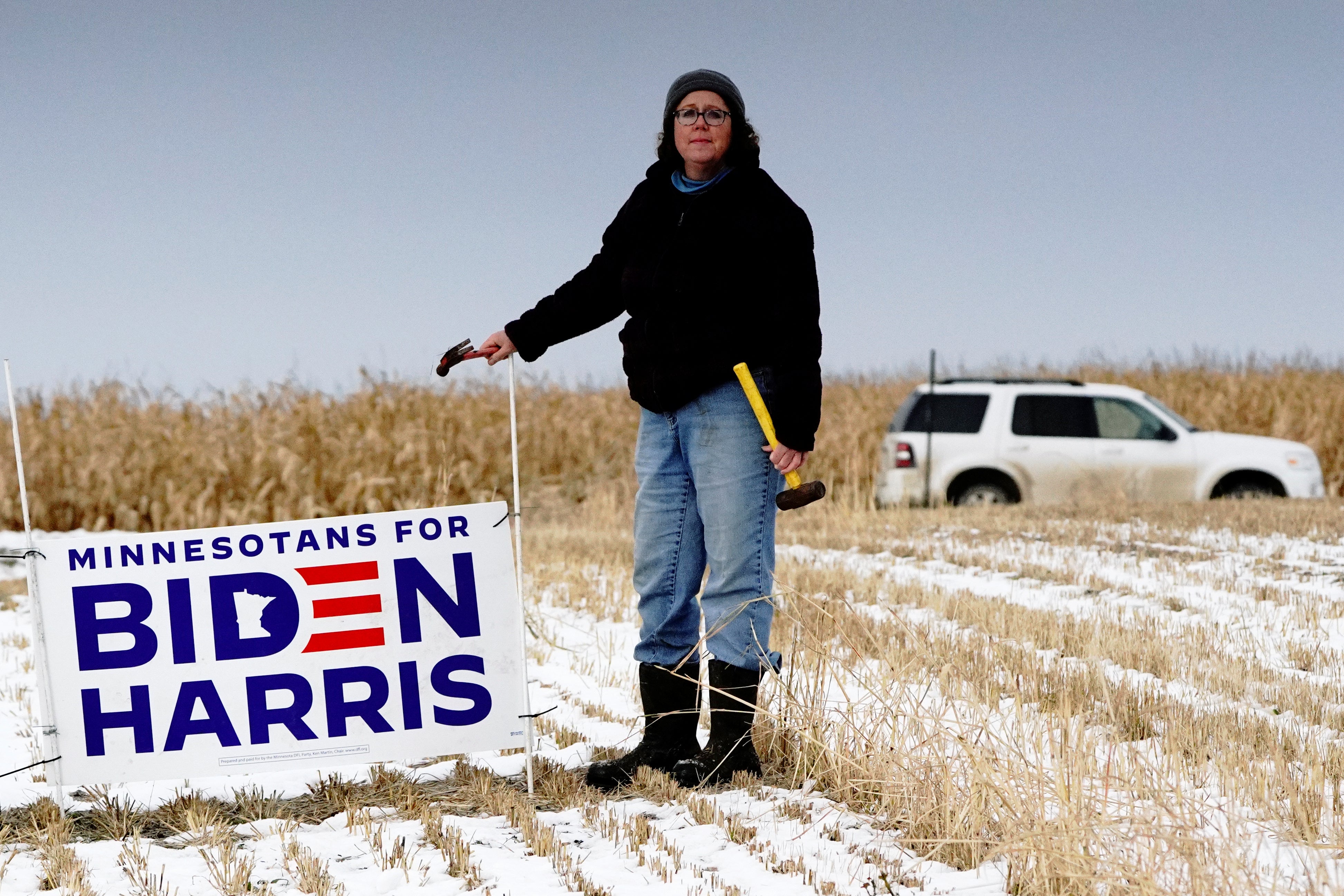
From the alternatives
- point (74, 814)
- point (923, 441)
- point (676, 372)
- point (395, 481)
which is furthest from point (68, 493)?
point (676, 372)

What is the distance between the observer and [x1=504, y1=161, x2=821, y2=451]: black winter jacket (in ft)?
12.1

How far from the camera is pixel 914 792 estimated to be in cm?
349

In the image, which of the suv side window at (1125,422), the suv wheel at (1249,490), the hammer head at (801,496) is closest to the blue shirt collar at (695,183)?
the hammer head at (801,496)

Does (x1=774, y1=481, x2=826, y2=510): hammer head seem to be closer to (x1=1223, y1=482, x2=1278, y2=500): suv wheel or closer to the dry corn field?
the dry corn field

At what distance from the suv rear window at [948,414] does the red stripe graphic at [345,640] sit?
10.2 meters

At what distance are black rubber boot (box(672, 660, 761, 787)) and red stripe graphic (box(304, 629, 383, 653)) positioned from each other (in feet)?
3.50

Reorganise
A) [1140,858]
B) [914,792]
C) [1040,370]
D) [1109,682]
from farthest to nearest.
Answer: [1040,370]
[1109,682]
[914,792]
[1140,858]

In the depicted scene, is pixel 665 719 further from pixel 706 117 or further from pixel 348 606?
pixel 706 117

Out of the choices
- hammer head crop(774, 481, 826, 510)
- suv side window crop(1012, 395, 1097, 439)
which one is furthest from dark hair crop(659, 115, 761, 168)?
suv side window crop(1012, 395, 1097, 439)

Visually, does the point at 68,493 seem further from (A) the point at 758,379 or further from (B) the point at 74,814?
(A) the point at 758,379

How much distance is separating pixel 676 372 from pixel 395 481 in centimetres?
1096

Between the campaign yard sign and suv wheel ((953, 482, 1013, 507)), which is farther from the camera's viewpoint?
suv wheel ((953, 482, 1013, 507))

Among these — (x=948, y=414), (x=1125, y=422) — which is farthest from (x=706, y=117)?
(x=1125, y=422)

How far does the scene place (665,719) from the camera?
4.07 m
